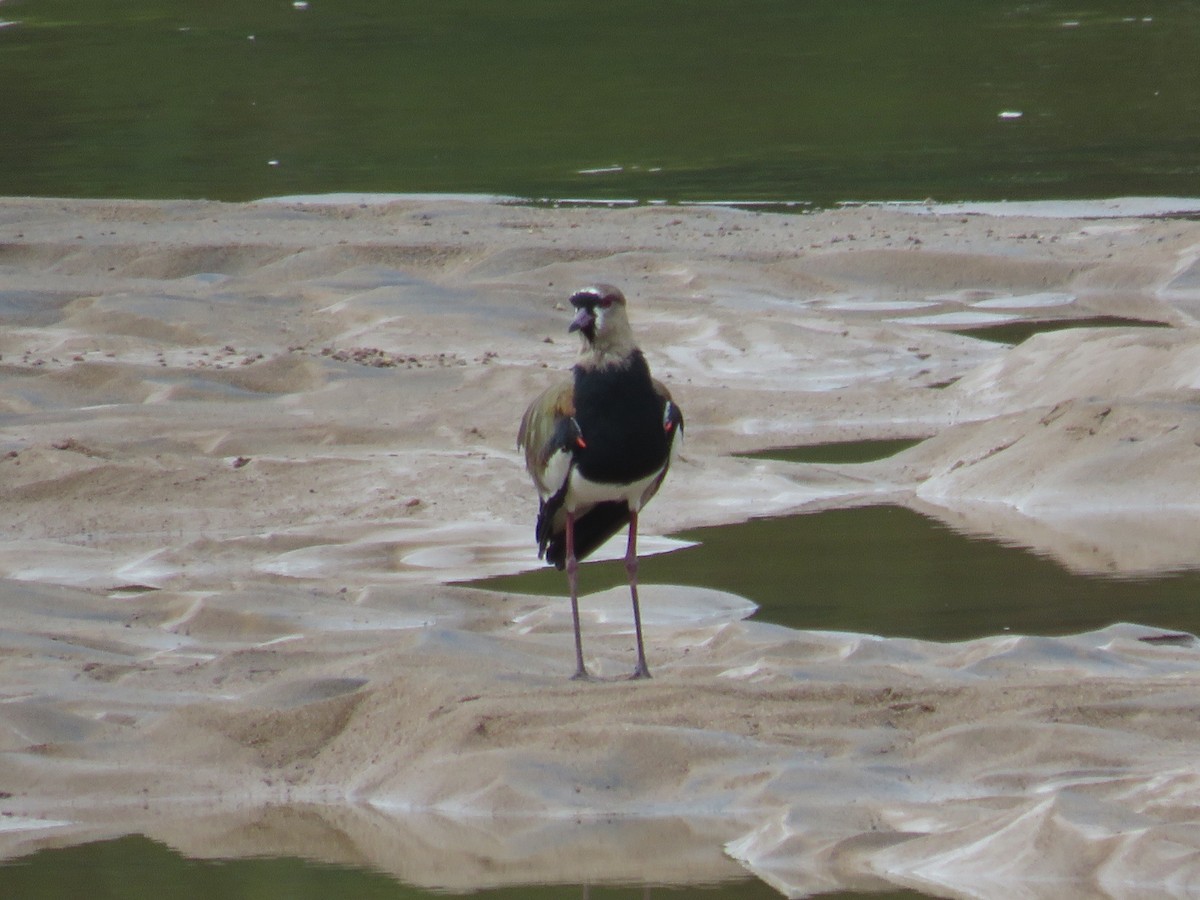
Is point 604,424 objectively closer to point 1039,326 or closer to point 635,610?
point 635,610

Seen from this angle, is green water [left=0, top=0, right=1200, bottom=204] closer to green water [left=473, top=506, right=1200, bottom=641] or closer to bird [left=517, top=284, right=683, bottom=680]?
green water [left=473, top=506, right=1200, bottom=641]

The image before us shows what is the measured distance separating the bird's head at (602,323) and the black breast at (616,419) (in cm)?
6

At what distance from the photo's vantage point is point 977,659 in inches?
247

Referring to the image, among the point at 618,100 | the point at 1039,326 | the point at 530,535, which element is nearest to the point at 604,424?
the point at 530,535

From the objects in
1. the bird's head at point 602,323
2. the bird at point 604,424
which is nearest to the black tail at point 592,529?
the bird at point 604,424

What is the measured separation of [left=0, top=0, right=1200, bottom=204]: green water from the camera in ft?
60.1

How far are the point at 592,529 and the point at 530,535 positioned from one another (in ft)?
5.39

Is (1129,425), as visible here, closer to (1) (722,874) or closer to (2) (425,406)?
(2) (425,406)

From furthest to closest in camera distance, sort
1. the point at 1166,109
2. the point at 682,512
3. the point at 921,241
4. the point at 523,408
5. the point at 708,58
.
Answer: the point at 708,58, the point at 1166,109, the point at 921,241, the point at 523,408, the point at 682,512

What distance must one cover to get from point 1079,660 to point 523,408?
4.58m

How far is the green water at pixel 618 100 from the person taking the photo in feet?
60.1

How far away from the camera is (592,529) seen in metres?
6.76

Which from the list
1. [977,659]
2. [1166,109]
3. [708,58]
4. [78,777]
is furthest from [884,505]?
[708,58]

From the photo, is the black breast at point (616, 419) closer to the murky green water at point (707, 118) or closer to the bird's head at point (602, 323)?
the bird's head at point (602, 323)
